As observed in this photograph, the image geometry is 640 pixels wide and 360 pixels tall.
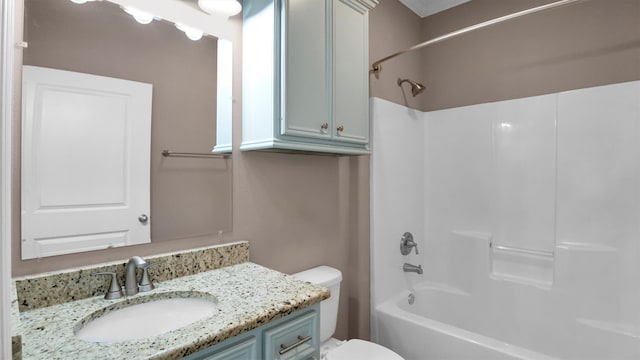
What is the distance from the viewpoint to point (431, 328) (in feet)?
5.88

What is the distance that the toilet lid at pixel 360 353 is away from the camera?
5.29 feet

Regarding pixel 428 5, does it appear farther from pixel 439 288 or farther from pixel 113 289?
pixel 113 289

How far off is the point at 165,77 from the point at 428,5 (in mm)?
2247

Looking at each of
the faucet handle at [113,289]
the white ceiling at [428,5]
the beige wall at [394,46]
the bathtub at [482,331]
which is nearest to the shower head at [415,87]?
the beige wall at [394,46]

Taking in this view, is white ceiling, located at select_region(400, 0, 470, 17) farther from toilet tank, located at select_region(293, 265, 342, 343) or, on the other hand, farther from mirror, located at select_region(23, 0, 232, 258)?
toilet tank, located at select_region(293, 265, 342, 343)

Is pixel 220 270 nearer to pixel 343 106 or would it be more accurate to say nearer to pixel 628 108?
pixel 343 106

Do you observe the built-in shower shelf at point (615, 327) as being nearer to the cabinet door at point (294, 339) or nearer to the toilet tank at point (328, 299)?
the toilet tank at point (328, 299)

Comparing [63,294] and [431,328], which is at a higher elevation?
[63,294]

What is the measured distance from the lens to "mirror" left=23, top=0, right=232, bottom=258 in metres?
1.06

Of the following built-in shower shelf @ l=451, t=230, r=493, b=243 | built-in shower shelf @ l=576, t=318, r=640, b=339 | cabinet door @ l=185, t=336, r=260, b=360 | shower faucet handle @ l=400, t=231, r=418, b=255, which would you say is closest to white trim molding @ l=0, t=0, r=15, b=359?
cabinet door @ l=185, t=336, r=260, b=360

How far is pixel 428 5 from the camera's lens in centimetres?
265

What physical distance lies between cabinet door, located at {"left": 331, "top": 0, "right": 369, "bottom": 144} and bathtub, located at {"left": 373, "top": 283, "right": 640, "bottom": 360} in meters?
1.12

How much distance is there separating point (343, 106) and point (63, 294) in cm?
133

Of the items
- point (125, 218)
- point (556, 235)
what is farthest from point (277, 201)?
point (556, 235)
